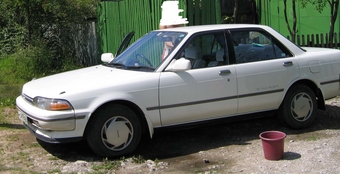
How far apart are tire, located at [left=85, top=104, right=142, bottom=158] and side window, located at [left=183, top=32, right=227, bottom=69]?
1.15m

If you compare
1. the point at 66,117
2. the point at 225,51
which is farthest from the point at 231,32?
the point at 66,117

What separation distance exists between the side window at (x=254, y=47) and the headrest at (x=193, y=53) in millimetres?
551

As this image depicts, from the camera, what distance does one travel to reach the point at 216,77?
677 cm

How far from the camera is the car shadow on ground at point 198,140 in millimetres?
6711

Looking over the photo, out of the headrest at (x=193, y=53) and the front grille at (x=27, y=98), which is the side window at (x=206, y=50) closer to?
the headrest at (x=193, y=53)

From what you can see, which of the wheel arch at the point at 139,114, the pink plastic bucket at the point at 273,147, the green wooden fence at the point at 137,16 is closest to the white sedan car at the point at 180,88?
the wheel arch at the point at 139,114

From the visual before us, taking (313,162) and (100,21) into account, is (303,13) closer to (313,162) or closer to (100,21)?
(100,21)

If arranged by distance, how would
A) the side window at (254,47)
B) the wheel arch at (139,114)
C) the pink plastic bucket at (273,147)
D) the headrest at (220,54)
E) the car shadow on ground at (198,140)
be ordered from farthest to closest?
the side window at (254,47) → the headrest at (220,54) → the car shadow on ground at (198,140) → the wheel arch at (139,114) → the pink plastic bucket at (273,147)

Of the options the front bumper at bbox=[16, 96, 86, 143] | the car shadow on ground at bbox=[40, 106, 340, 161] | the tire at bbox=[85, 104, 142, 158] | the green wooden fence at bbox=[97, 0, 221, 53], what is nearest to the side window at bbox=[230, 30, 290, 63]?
the car shadow on ground at bbox=[40, 106, 340, 161]

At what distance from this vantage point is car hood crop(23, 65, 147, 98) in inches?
241

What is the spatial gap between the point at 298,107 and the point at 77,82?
3.29 meters

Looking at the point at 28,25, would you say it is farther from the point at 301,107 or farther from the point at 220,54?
the point at 301,107

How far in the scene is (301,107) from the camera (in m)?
7.54

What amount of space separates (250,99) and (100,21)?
827 centimetres
